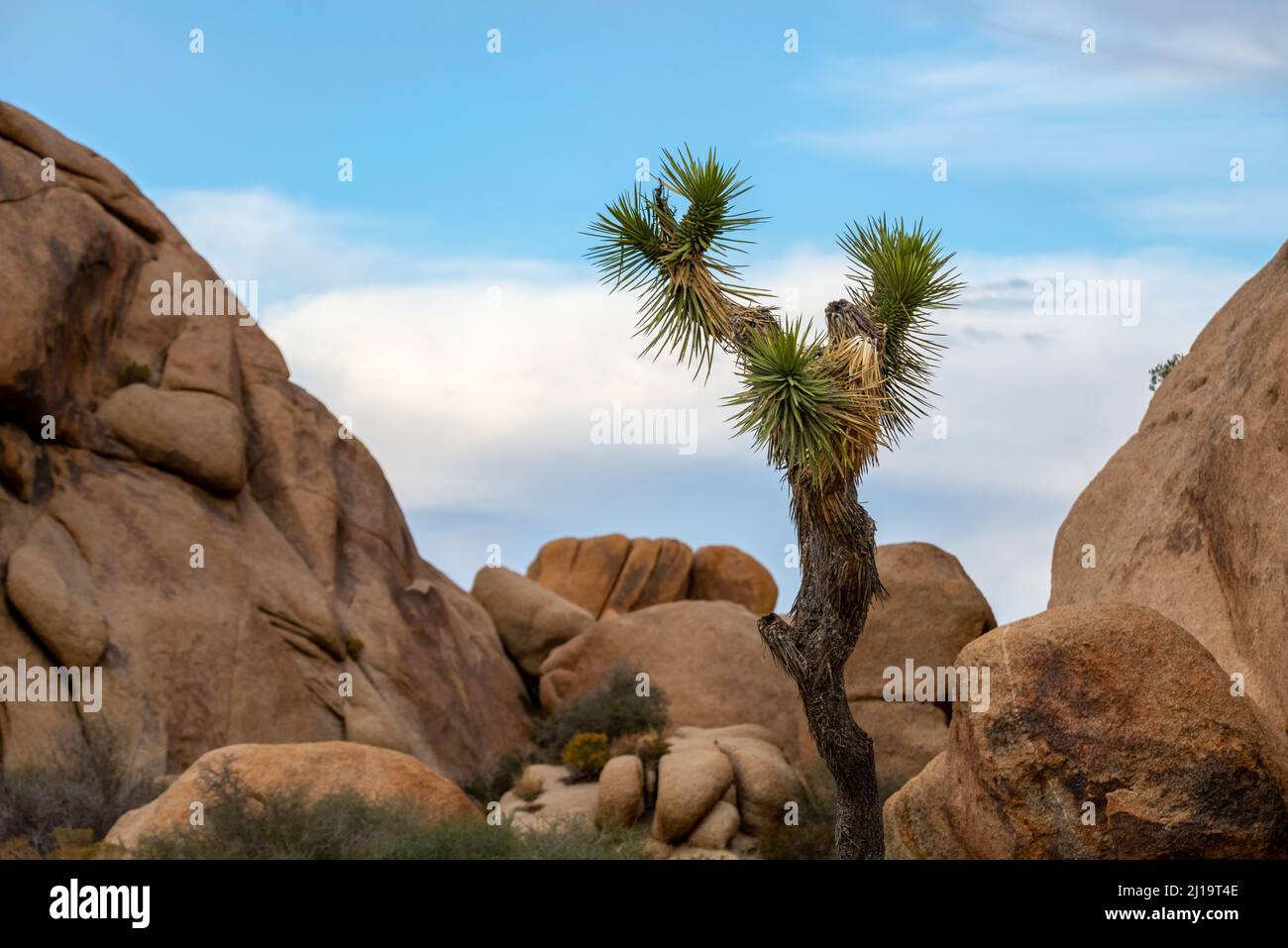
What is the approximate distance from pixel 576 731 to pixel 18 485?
1006 centimetres

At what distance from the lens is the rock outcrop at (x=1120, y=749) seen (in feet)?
31.6

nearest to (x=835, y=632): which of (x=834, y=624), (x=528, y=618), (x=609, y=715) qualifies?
(x=834, y=624)

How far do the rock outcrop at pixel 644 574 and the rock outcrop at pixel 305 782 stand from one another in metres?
26.9

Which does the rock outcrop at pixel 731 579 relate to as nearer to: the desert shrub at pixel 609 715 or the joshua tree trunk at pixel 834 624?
the desert shrub at pixel 609 715

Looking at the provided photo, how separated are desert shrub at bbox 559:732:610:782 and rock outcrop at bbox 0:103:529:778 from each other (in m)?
3.23

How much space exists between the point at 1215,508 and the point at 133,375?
1722 centimetres

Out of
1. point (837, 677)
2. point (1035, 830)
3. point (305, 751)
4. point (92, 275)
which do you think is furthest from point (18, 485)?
point (1035, 830)

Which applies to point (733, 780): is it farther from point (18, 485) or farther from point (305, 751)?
point (18, 485)

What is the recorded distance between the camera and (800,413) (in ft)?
43.3

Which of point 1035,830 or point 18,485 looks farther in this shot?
point 18,485

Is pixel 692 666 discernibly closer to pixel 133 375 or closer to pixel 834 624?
pixel 133 375

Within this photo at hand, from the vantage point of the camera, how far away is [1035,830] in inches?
386

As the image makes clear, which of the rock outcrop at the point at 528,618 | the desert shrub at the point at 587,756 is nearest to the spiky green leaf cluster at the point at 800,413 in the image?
the desert shrub at the point at 587,756
